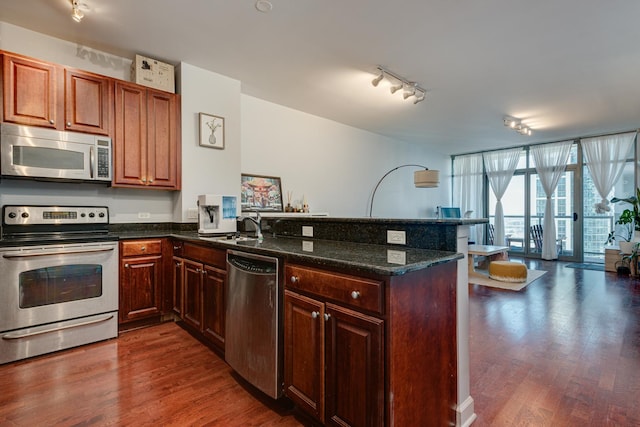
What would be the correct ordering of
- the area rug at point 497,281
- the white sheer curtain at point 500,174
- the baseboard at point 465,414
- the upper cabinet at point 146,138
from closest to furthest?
the baseboard at point 465,414 < the upper cabinet at point 146,138 < the area rug at point 497,281 < the white sheer curtain at point 500,174

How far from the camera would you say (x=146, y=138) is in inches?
122

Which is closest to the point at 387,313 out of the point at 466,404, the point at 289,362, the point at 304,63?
the point at 289,362

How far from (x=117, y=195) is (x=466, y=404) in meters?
3.46

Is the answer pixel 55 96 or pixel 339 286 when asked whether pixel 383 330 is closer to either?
pixel 339 286

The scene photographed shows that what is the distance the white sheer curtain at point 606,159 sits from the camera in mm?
5980

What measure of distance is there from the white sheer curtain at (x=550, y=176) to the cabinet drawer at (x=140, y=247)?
7587mm

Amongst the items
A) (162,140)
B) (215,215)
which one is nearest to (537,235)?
(215,215)

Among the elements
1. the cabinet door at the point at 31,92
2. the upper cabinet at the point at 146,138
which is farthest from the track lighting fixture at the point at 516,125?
the cabinet door at the point at 31,92

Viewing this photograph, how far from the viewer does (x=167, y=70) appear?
3.26 meters

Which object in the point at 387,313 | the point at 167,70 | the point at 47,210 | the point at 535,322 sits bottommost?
the point at 535,322

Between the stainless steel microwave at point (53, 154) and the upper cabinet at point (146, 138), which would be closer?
the stainless steel microwave at point (53, 154)

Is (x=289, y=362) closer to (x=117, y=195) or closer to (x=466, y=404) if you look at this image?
(x=466, y=404)

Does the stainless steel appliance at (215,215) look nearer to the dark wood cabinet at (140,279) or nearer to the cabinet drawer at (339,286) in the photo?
the dark wood cabinet at (140,279)

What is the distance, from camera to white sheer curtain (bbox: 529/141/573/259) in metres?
6.70
